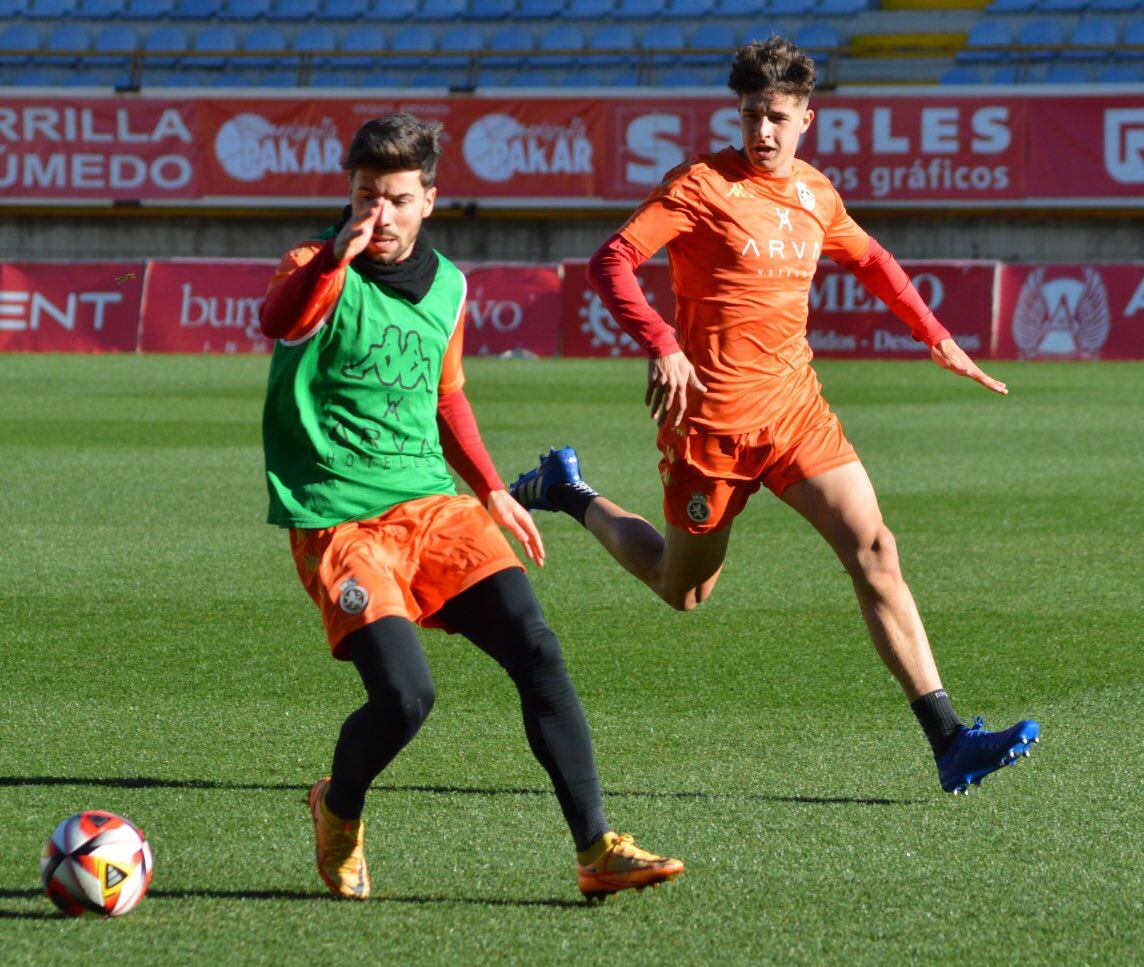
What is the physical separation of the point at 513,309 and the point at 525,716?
20739mm

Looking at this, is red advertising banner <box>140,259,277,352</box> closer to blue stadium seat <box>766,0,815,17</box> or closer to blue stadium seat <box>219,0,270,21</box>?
blue stadium seat <box>219,0,270,21</box>

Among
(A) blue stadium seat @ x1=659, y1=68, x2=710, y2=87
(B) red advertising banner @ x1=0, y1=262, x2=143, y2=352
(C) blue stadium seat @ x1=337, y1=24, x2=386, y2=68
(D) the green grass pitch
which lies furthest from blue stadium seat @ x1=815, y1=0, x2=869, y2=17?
(D) the green grass pitch

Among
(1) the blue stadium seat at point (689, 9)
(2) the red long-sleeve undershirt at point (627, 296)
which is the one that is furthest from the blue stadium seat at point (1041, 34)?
(2) the red long-sleeve undershirt at point (627, 296)

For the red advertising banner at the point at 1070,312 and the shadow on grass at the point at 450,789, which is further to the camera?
the red advertising banner at the point at 1070,312

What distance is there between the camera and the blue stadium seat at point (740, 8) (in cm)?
3042

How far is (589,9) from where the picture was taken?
1219 inches

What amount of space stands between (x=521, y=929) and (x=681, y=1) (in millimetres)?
28697

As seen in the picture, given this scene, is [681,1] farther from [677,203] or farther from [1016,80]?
[677,203]

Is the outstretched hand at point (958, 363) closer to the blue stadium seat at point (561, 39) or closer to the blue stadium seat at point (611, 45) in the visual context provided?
the blue stadium seat at point (611, 45)

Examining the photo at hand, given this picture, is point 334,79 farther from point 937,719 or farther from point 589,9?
point 937,719

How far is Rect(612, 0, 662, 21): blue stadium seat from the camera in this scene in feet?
101

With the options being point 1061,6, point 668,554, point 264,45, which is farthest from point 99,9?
point 668,554

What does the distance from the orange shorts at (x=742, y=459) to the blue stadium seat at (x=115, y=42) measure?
27.4 m

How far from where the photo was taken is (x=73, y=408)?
56.6ft
